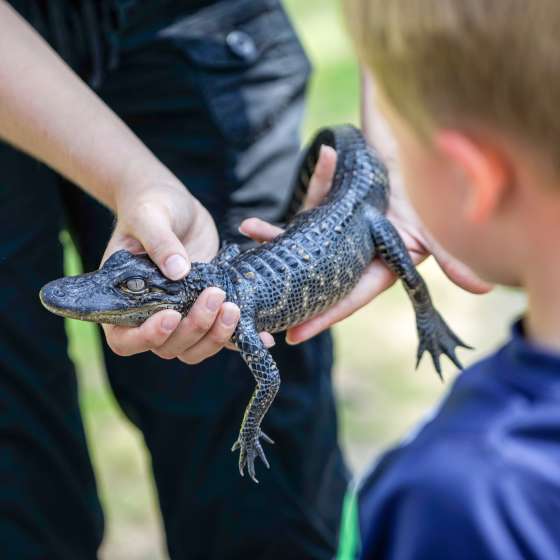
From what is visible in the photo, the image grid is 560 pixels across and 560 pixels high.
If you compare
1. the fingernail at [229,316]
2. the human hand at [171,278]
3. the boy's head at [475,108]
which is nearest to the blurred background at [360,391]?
the human hand at [171,278]

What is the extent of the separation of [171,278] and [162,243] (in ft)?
0.39

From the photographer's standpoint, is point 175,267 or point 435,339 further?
point 435,339

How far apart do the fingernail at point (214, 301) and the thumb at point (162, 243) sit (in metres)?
0.11

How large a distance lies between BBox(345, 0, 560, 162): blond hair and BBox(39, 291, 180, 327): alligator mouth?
113 centimetres

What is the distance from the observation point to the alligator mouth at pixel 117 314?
7.30 feet

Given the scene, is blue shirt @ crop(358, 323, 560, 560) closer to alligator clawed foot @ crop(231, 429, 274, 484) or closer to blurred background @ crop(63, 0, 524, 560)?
alligator clawed foot @ crop(231, 429, 274, 484)

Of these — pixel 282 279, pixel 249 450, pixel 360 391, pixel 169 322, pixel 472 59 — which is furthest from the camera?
pixel 360 391

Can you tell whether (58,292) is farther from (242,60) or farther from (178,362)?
(242,60)

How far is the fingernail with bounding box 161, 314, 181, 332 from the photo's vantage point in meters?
2.11

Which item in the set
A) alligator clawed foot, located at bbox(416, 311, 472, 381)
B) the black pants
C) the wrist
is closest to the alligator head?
the wrist

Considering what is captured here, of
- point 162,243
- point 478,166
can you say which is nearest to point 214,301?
point 162,243

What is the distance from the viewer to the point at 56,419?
8.51 feet

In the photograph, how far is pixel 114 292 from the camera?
2.26m

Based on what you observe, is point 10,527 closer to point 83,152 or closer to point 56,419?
point 56,419
